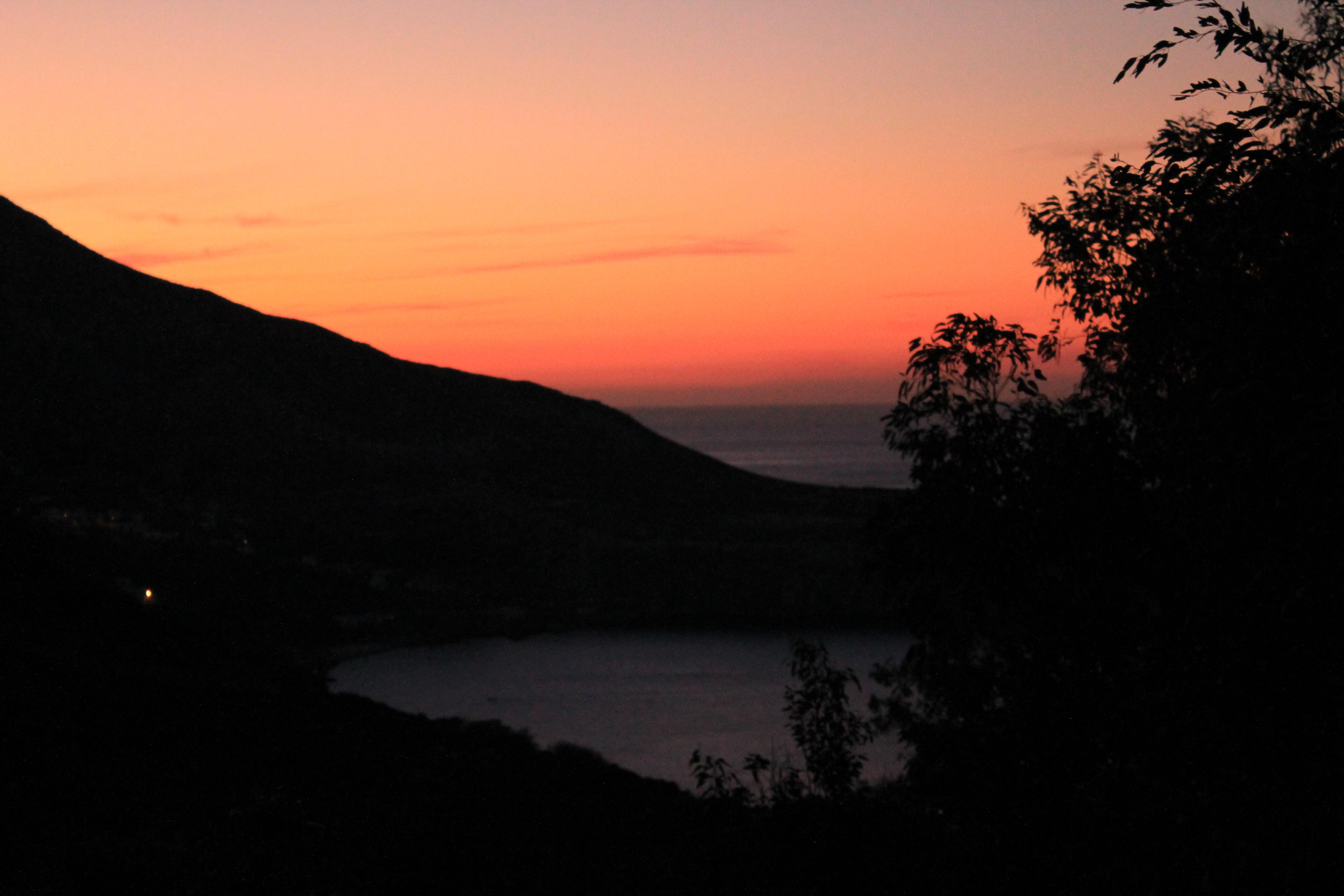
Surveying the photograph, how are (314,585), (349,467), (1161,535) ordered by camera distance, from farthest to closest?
(349,467) → (314,585) → (1161,535)

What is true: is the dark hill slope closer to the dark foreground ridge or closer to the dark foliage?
the dark foreground ridge

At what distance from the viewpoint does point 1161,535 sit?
13.4 meters

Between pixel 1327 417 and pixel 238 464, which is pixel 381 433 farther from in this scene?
pixel 1327 417

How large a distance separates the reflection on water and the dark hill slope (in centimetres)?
664

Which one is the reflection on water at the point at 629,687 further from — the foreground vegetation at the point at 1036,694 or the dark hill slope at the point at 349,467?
the foreground vegetation at the point at 1036,694

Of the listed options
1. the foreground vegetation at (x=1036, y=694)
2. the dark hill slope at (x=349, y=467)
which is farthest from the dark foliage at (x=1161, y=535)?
the dark hill slope at (x=349, y=467)

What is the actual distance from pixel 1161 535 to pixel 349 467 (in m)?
80.2

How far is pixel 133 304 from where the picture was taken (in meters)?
90.9

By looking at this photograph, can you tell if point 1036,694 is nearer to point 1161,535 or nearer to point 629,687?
point 1161,535

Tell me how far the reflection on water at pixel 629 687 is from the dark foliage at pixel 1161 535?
81.0 ft

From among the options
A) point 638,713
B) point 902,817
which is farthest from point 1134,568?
point 638,713

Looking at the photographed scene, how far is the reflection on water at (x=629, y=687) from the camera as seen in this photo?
48.7 m

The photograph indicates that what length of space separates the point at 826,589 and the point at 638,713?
106 ft

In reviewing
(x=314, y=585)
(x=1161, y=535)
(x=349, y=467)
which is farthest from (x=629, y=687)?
(x=1161, y=535)
